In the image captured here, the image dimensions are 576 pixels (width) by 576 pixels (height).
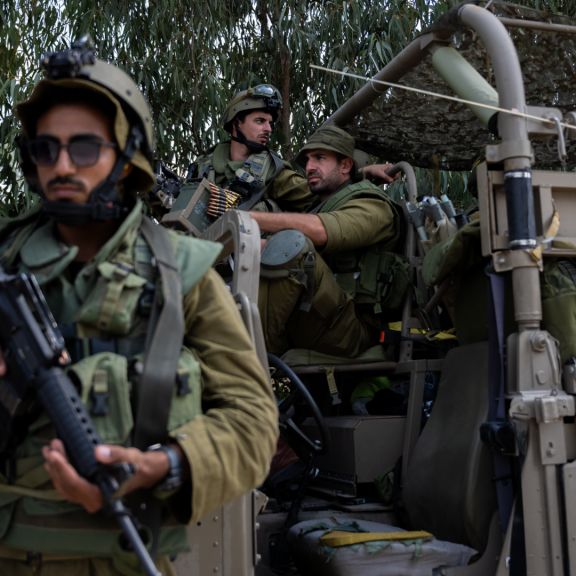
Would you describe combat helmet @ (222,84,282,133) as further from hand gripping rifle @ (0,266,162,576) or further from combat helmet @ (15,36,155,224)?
hand gripping rifle @ (0,266,162,576)

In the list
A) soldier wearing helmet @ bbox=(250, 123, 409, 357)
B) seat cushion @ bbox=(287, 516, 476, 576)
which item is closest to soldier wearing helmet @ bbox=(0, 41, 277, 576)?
seat cushion @ bbox=(287, 516, 476, 576)

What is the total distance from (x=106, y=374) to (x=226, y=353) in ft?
1.00

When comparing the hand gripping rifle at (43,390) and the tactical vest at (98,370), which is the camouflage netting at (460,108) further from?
the hand gripping rifle at (43,390)

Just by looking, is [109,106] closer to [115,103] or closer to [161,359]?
[115,103]

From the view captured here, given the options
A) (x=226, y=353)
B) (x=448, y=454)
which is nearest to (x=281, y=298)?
(x=448, y=454)

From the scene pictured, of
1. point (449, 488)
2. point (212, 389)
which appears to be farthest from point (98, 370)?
point (449, 488)

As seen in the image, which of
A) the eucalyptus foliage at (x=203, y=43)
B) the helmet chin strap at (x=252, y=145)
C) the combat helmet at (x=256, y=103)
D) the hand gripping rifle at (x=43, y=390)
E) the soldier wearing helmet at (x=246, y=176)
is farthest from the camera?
the eucalyptus foliage at (x=203, y=43)

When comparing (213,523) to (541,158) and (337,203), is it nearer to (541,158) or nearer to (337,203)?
(337,203)

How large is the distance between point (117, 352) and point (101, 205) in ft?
1.09

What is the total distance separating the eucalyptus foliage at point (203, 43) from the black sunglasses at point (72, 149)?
5.72 m

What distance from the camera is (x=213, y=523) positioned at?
8.80ft

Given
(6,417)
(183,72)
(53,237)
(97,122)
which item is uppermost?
(183,72)

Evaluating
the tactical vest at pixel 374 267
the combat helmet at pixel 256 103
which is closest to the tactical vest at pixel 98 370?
the tactical vest at pixel 374 267

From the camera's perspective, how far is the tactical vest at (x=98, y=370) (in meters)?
1.98
